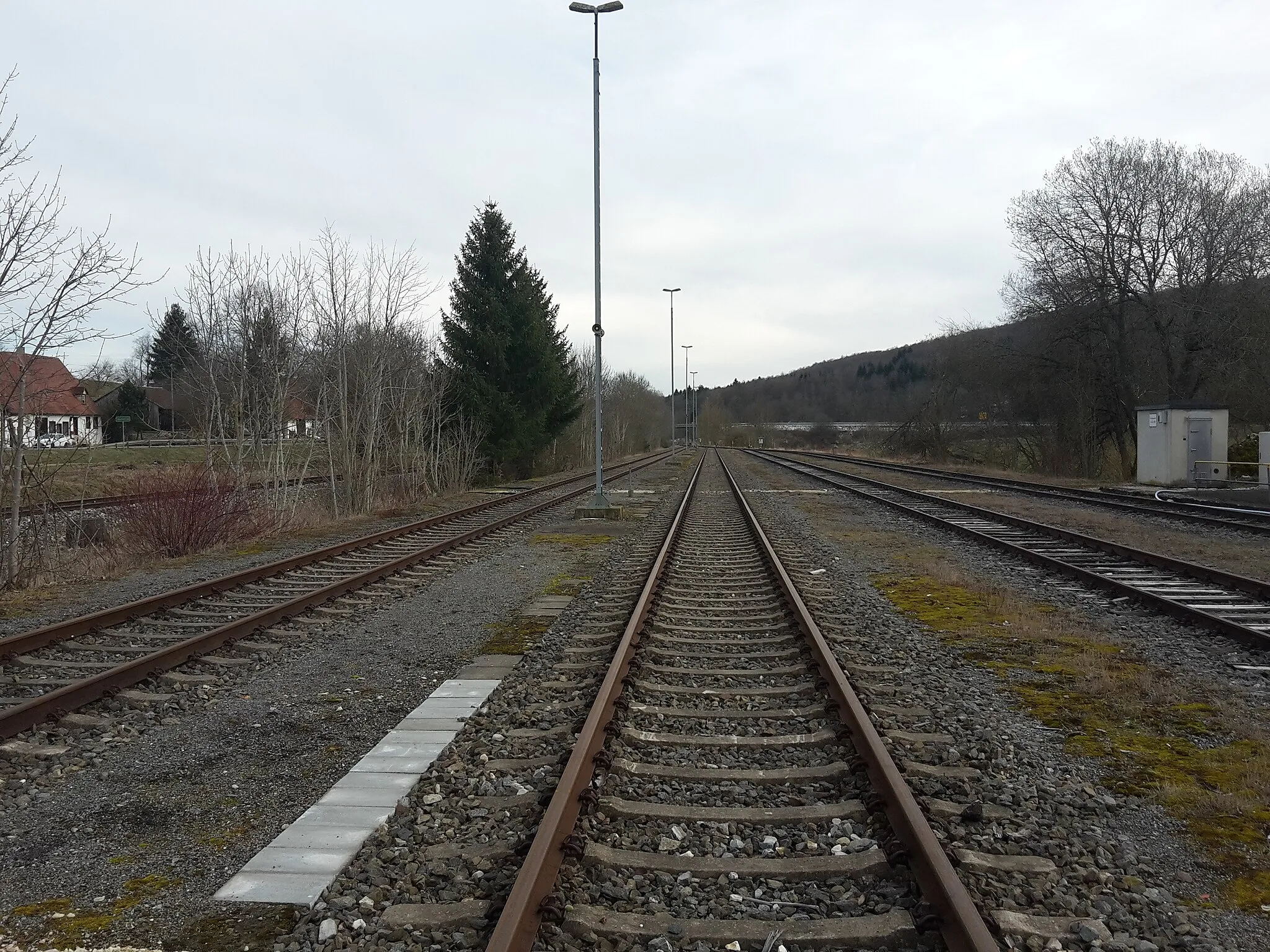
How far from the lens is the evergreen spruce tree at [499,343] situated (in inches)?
1226

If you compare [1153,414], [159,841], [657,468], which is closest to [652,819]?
[159,841]

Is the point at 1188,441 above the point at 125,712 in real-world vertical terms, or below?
above

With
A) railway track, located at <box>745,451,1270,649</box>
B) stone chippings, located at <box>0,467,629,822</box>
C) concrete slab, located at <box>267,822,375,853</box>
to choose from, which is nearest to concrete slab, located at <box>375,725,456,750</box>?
concrete slab, located at <box>267,822,375,853</box>

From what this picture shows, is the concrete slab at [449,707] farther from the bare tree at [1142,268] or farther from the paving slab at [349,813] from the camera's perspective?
the bare tree at [1142,268]

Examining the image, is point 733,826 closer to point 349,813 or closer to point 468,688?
point 349,813

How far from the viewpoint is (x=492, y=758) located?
4699 millimetres

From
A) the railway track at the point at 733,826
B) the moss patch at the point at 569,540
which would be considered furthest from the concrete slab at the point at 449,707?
the moss patch at the point at 569,540

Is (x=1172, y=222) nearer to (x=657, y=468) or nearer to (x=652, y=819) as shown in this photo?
(x=657, y=468)

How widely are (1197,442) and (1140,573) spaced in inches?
653

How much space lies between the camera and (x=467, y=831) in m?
3.83

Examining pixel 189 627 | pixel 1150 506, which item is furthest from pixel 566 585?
pixel 1150 506

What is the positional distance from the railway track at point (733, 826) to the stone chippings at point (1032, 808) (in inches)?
9.9

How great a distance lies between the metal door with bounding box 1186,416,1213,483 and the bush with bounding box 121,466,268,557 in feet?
77.5

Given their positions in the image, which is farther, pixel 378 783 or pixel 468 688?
pixel 468 688
